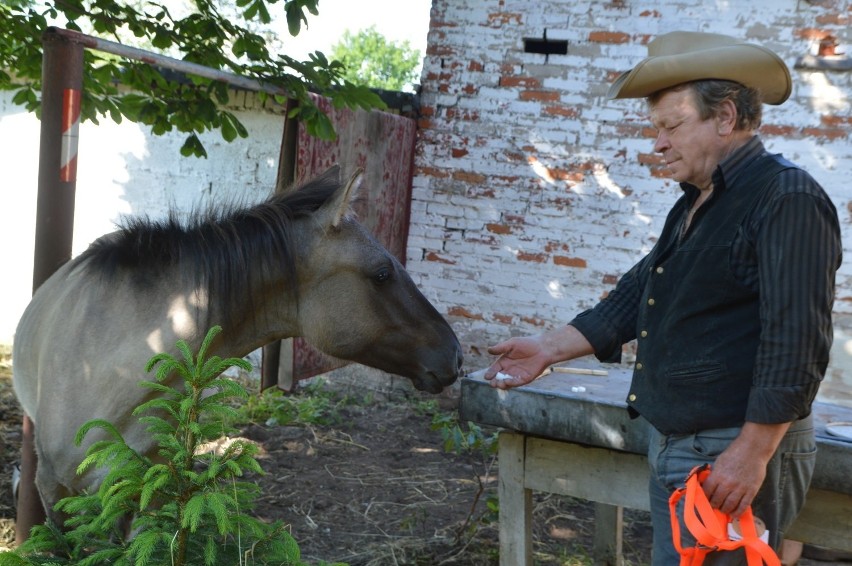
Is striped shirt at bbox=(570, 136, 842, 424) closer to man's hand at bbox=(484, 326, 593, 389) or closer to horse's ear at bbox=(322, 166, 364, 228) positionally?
man's hand at bbox=(484, 326, 593, 389)

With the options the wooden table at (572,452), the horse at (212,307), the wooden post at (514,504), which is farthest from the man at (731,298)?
the horse at (212,307)

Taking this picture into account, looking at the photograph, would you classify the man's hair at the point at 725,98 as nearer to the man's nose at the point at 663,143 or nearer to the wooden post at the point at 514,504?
the man's nose at the point at 663,143

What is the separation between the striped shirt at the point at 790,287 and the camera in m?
1.96

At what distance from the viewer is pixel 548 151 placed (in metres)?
6.50

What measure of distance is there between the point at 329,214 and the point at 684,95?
1.53 metres

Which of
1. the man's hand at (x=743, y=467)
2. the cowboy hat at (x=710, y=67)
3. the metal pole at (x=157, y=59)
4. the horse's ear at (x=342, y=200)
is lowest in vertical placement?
the man's hand at (x=743, y=467)

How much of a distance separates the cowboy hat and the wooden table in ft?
4.20

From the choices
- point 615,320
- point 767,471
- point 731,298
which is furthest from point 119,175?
point 767,471

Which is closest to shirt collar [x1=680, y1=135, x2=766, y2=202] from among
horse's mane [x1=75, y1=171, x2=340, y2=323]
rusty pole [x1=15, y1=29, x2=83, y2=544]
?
horse's mane [x1=75, y1=171, x2=340, y2=323]

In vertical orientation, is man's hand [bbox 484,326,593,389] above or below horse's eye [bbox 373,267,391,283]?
below

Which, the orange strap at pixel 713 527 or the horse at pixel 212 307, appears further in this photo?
the horse at pixel 212 307

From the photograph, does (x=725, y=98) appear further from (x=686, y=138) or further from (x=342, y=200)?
(x=342, y=200)

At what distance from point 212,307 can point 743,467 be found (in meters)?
1.94

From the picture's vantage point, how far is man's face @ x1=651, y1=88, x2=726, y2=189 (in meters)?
2.22
